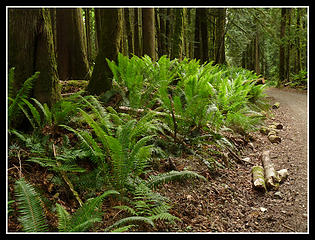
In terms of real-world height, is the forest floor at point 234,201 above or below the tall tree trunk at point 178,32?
below

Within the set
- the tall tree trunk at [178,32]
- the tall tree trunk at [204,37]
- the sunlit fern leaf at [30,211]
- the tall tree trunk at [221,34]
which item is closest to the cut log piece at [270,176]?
the sunlit fern leaf at [30,211]

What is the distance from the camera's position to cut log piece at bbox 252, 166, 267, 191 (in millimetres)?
2896

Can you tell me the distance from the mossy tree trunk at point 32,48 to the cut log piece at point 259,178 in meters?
2.70

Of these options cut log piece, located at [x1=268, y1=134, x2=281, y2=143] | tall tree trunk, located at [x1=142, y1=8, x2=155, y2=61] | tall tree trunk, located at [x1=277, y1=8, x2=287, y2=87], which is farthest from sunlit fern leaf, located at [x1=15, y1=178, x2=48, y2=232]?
tall tree trunk, located at [x1=277, y1=8, x2=287, y2=87]

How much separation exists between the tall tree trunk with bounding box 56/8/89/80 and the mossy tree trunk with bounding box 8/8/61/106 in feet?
8.87

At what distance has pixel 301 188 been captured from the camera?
9.30 feet

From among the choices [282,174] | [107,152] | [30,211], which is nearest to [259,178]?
[282,174]

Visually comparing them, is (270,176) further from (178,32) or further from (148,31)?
(148,31)

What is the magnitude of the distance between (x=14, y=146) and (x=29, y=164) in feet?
0.76

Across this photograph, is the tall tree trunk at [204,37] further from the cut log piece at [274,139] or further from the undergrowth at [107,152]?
the undergrowth at [107,152]

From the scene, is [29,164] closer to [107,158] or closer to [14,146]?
[14,146]

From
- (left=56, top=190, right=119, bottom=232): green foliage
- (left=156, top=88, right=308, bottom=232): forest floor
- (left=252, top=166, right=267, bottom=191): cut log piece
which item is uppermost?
(left=56, top=190, right=119, bottom=232): green foliage

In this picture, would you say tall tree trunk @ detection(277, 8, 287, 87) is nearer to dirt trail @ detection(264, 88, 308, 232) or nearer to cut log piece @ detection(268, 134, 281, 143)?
dirt trail @ detection(264, 88, 308, 232)

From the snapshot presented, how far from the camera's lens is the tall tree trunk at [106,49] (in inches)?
178
